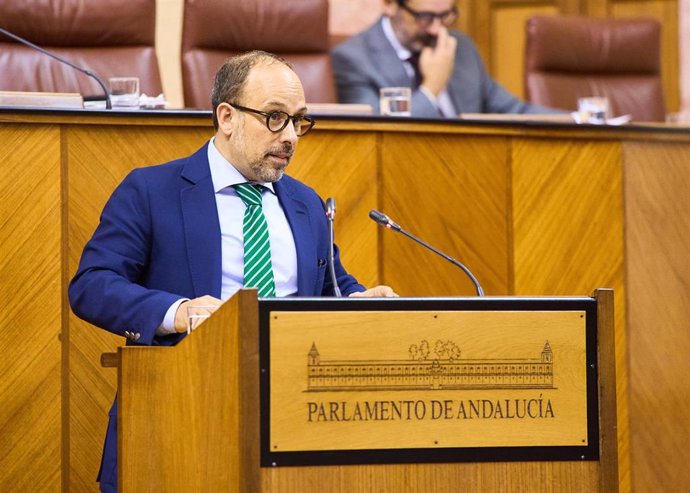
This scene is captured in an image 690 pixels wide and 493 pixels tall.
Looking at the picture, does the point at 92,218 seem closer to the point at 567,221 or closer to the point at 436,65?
the point at 567,221

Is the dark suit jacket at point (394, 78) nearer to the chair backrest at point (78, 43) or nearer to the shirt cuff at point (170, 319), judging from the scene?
the chair backrest at point (78, 43)

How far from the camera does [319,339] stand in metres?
1.77

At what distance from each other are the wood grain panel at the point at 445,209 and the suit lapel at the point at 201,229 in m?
0.76

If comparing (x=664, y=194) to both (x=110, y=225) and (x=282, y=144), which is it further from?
(x=110, y=225)

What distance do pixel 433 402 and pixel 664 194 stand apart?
5.20 ft

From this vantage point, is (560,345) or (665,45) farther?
(665,45)

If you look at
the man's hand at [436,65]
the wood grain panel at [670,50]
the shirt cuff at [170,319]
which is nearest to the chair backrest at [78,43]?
the man's hand at [436,65]

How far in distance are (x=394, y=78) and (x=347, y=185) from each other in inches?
52.0

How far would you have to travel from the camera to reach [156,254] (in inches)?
88.7

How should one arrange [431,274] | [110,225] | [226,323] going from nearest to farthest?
[226,323] < [110,225] < [431,274]

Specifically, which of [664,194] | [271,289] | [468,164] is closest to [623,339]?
[664,194]

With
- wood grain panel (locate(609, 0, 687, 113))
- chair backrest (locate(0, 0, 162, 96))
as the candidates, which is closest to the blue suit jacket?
chair backrest (locate(0, 0, 162, 96))

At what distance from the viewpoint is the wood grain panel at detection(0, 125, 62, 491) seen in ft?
8.57

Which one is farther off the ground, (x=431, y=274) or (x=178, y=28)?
(x=178, y=28)
